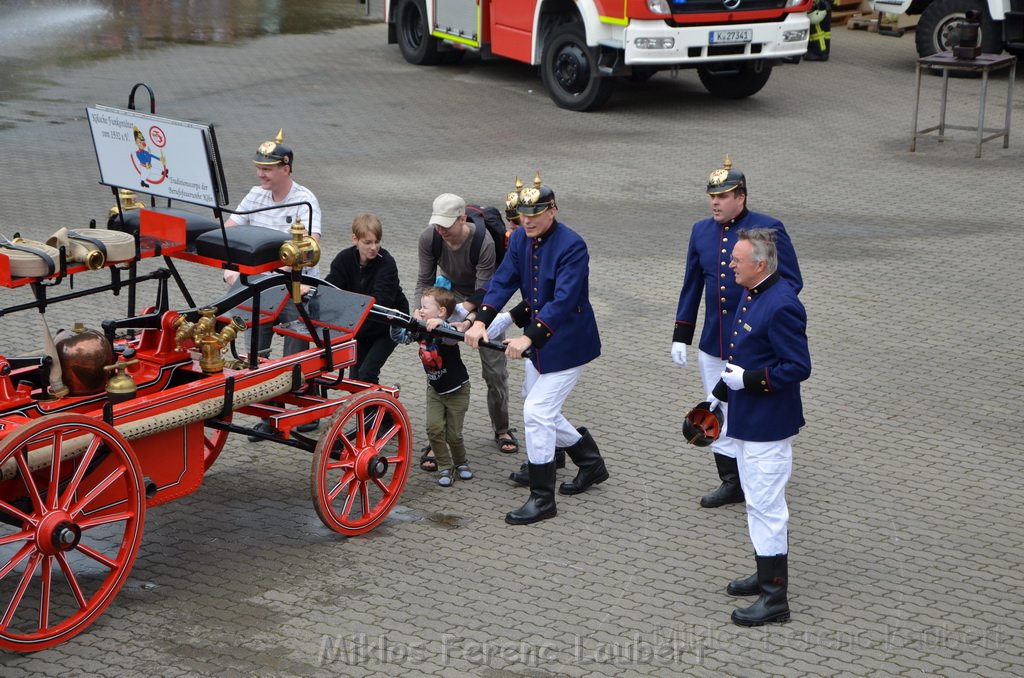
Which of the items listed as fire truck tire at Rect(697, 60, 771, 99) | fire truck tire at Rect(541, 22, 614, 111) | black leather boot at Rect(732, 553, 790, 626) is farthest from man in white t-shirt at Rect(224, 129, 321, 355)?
fire truck tire at Rect(697, 60, 771, 99)

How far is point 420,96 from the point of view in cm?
1744

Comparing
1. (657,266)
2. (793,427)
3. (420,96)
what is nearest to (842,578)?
(793,427)

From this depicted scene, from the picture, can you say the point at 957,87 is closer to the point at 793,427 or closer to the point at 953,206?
the point at 953,206

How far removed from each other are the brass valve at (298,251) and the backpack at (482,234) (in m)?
1.24

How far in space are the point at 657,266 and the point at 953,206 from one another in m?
3.66

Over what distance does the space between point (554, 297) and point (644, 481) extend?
127 centimetres

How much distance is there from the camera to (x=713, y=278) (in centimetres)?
675

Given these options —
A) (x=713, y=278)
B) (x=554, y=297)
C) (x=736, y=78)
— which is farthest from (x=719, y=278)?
(x=736, y=78)

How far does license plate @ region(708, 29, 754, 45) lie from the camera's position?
15.4 m

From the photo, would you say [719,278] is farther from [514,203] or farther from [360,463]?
[360,463]

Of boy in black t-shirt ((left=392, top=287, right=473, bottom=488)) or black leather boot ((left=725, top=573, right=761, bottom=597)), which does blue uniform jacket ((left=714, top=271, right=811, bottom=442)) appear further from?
boy in black t-shirt ((left=392, top=287, right=473, bottom=488))

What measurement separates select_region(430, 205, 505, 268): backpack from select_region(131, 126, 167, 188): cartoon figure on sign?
1.76 meters

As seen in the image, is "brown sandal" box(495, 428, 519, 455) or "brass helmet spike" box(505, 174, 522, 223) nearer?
"brass helmet spike" box(505, 174, 522, 223)

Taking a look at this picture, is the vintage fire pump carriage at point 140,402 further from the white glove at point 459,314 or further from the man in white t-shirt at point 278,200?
the white glove at point 459,314
